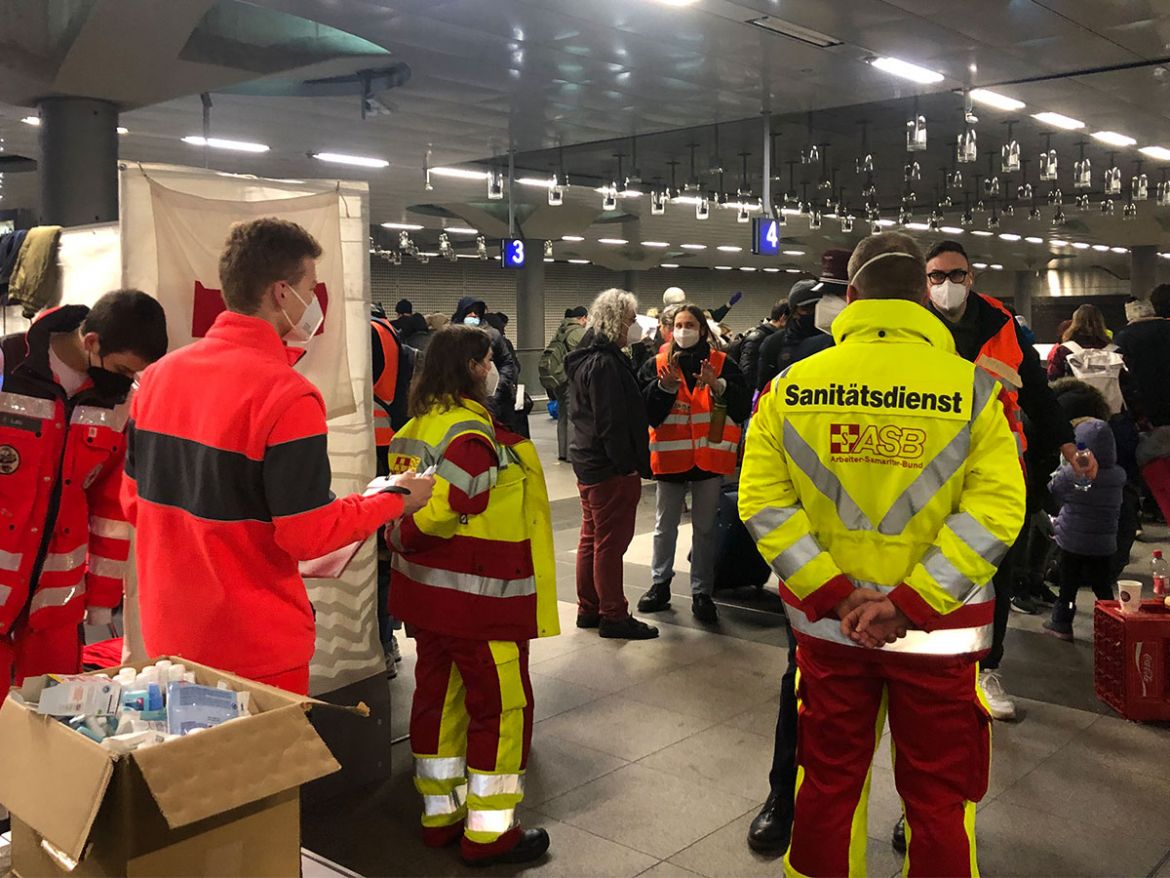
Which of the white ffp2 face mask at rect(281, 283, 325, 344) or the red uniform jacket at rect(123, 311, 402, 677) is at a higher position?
the white ffp2 face mask at rect(281, 283, 325, 344)

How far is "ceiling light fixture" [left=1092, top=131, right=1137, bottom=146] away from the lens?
485 inches

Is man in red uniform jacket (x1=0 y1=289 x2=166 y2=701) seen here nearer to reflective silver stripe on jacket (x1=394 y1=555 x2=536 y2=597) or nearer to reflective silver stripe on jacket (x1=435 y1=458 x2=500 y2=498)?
reflective silver stripe on jacket (x1=435 y1=458 x2=500 y2=498)

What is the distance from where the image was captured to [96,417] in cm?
292

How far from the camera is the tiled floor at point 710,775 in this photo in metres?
3.08

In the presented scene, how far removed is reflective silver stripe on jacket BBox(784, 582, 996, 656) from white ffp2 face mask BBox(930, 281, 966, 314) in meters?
1.29

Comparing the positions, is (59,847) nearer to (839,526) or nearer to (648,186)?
(839,526)

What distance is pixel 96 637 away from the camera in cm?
394

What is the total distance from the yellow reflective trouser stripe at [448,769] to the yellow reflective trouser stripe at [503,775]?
0.11 m

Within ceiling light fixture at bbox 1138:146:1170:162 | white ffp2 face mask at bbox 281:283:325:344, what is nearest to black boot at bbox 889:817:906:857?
white ffp2 face mask at bbox 281:283:325:344

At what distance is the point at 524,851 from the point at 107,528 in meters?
1.54

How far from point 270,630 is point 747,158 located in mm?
13261

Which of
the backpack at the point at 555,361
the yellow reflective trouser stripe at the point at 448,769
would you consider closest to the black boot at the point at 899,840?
the yellow reflective trouser stripe at the point at 448,769

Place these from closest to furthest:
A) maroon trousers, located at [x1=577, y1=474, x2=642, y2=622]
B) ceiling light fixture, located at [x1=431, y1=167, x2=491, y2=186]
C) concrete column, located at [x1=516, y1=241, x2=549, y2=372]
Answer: maroon trousers, located at [x1=577, y1=474, x2=642, y2=622] < ceiling light fixture, located at [x1=431, y1=167, x2=491, y2=186] < concrete column, located at [x1=516, y1=241, x2=549, y2=372]

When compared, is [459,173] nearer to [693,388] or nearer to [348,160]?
[348,160]
